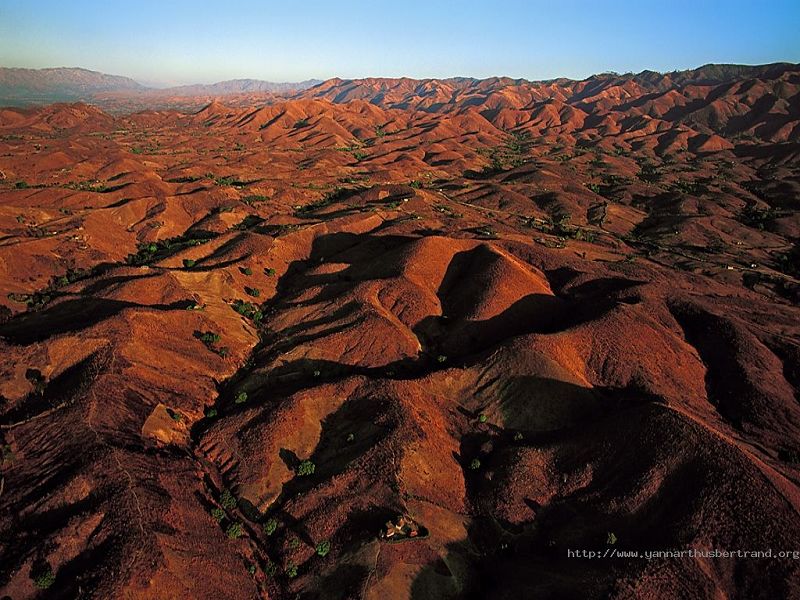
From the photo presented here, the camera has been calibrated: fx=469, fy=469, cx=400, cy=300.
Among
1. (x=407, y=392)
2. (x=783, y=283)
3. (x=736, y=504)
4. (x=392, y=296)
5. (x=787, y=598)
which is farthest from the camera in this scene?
(x=783, y=283)

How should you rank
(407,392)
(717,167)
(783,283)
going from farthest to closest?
(717,167) < (783,283) < (407,392)

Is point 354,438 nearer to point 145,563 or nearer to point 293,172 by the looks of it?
point 145,563

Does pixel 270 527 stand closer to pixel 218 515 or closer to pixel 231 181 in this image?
pixel 218 515

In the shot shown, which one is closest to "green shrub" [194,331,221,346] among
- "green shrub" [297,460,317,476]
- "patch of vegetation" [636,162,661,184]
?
"green shrub" [297,460,317,476]

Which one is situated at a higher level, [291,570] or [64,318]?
[64,318]

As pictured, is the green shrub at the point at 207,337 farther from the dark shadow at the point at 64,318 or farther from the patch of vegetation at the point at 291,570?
the patch of vegetation at the point at 291,570

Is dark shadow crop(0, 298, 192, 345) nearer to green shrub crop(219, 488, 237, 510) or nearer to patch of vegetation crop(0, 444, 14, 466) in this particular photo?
patch of vegetation crop(0, 444, 14, 466)

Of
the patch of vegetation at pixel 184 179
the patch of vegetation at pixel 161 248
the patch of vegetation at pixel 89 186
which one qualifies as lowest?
the patch of vegetation at pixel 161 248

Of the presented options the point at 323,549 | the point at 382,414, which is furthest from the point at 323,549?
the point at 382,414

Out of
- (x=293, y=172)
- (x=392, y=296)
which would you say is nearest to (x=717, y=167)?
(x=293, y=172)

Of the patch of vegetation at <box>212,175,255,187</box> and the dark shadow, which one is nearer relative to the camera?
the dark shadow

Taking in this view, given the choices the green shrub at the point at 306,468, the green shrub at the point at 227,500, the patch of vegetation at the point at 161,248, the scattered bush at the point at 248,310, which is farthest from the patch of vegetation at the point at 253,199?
the green shrub at the point at 227,500
